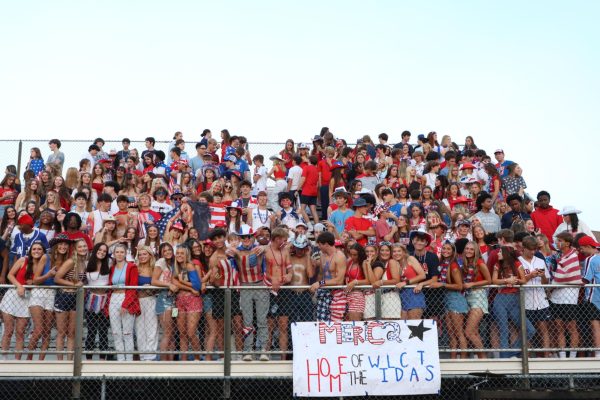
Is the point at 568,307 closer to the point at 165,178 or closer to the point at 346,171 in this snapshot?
the point at 346,171

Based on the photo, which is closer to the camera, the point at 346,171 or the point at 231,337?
the point at 231,337

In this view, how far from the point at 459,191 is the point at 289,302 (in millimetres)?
5924

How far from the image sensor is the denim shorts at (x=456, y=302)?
1225cm

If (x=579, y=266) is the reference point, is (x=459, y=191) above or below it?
above

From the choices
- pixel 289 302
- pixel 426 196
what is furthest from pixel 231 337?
pixel 426 196

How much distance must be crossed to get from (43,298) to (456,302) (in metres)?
5.60

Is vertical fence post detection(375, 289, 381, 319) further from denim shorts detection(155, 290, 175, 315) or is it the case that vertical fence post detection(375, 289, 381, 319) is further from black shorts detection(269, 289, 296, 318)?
denim shorts detection(155, 290, 175, 315)

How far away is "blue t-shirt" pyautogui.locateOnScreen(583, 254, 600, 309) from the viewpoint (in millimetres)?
12477

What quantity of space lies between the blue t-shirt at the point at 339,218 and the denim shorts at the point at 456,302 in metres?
3.54

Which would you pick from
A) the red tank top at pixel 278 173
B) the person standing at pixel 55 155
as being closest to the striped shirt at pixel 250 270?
the red tank top at pixel 278 173

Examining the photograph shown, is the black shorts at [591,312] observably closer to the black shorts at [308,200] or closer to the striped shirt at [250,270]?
the striped shirt at [250,270]

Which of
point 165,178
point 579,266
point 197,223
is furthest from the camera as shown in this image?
point 165,178

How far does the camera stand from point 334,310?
484 inches

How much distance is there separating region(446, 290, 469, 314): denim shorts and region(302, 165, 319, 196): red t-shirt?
662cm
